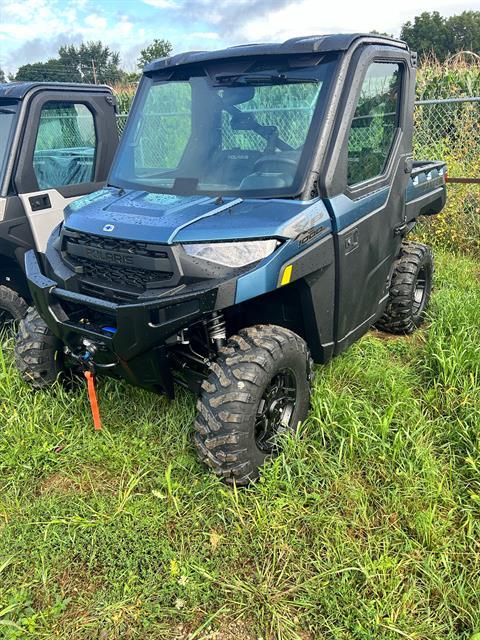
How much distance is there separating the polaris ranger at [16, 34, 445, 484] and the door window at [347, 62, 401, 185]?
0.02 m

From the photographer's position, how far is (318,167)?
2.75 metres

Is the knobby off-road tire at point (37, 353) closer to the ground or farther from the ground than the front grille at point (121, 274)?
closer to the ground

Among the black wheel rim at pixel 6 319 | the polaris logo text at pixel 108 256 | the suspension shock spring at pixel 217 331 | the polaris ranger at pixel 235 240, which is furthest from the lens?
the black wheel rim at pixel 6 319

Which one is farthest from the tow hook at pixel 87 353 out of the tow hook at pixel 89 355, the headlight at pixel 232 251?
the headlight at pixel 232 251

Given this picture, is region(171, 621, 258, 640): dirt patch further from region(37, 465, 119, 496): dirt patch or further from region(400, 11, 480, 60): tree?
region(400, 11, 480, 60): tree

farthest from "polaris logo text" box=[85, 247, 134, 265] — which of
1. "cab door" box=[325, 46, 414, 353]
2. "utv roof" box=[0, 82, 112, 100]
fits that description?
"utv roof" box=[0, 82, 112, 100]

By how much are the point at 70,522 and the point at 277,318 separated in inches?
58.5

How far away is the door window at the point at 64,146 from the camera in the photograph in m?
4.41

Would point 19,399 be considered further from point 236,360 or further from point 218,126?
point 218,126

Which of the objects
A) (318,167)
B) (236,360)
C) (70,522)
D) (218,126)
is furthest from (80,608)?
(218,126)

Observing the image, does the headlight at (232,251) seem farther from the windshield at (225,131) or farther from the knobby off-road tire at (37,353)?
the knobby off-road tire at (37,353)

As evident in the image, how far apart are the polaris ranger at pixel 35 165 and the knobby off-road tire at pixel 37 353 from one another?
88 cm

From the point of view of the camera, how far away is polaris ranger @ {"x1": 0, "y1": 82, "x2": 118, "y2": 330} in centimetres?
414

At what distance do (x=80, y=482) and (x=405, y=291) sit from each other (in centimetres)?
267
